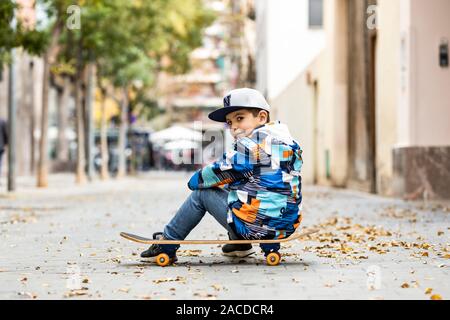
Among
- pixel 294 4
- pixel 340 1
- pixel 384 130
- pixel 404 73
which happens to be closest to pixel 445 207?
pixel 404 73

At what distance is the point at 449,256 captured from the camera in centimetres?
822

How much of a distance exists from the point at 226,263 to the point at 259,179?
2.64 feet

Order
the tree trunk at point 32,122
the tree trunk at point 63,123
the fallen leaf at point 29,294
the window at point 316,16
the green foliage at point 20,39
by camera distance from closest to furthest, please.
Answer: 1. the fallen leaf at point 29,294
2. the green foliage at point 20,39
3. the tree trunk at point 32,122
4. the window at point 316,16
5. the tree trunk at point 63,123

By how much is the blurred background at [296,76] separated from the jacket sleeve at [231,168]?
33.8 feet

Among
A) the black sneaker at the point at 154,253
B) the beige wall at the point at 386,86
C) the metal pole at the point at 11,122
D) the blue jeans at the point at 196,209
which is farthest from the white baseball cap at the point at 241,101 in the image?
the metal pole at the point at 11,122

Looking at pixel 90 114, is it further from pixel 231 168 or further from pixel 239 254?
pixel 231 168

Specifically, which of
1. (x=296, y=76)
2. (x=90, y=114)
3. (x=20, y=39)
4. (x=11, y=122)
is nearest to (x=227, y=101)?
(x=20, y=39)

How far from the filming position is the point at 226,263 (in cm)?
792

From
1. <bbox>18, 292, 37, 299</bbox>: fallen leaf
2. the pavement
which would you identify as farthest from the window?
<bbox>18, 292, 37, 299</bbox>: fallen leaf

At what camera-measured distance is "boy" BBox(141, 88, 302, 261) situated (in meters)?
7.48

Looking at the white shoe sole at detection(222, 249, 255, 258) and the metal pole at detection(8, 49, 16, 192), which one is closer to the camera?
the white shoe sole at detection(222, 249, 255, 258)

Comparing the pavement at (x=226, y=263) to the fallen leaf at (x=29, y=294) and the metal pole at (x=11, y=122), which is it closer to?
the fallen leaf at (x=29, y=294)

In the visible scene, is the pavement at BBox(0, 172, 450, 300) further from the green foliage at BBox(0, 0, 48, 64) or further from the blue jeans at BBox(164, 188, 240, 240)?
the green foliage at BBox(0, 0, 48, 64)

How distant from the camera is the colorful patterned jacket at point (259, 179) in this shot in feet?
24.5
